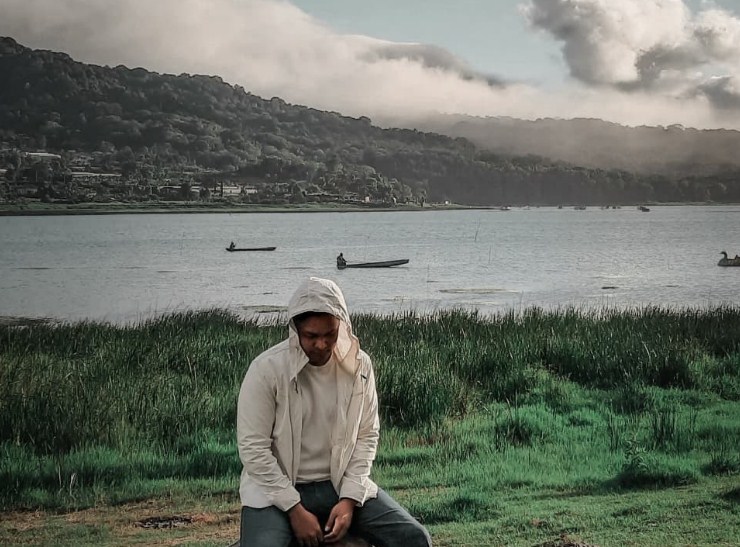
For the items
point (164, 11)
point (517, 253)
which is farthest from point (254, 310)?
point (517, 253)

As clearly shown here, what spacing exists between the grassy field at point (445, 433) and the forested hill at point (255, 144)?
2.14 metres

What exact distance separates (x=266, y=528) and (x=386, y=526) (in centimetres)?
31

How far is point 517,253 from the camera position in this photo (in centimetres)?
1239

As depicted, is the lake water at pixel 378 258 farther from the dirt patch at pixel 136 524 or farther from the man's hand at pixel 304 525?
the man's hand at pixel 304 525

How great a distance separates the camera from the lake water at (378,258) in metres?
9.19

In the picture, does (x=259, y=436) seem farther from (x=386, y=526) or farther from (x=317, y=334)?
(x=386, y=526)

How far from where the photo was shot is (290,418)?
231 cm

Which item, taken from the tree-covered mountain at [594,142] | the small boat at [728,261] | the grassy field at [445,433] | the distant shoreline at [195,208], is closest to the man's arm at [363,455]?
the grassy field at [445,433]

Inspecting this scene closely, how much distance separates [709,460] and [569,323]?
339cm

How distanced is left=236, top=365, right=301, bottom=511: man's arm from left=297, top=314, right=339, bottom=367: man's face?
0.41 feet

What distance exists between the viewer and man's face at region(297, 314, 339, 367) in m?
2.29

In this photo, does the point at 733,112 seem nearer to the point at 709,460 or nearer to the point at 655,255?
the point at 655,255

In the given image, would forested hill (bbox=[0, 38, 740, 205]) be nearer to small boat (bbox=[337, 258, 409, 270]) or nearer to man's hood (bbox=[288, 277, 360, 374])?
small boat (bbox=[337, 258, 409, 270])

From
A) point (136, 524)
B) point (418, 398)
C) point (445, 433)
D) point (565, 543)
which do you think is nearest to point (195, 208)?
point (418, 398)
